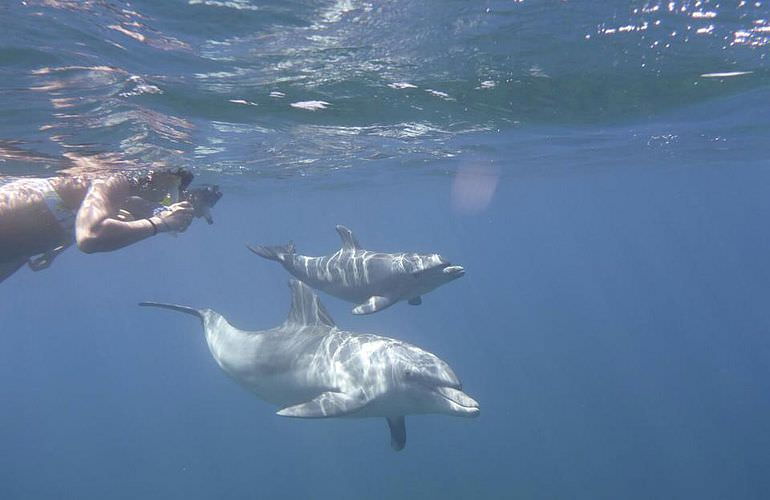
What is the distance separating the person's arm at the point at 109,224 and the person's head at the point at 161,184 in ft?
2.74

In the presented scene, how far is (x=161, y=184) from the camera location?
7363 mm

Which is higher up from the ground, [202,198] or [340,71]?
[340,71]

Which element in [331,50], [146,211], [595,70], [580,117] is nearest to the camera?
[146,211]

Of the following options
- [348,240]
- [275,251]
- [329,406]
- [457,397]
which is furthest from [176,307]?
[457,397]

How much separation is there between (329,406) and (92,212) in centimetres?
517

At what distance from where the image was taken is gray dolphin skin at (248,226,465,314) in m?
12.2

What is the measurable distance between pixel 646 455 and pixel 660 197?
54010 mm

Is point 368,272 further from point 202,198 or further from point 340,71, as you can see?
point 202,198

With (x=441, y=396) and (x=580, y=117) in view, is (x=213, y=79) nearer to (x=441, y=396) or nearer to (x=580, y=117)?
(x=441, y=396)

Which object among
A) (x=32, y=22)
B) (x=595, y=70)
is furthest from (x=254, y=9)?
(x=595, y=70)

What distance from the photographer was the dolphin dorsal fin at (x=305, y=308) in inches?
453

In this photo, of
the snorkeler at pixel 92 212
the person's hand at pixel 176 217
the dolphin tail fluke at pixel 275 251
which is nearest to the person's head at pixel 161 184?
Result: the snorkeler at pixel 92 212

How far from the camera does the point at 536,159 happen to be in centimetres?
2802

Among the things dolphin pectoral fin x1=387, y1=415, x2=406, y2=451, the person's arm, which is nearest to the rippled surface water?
the person's arm
